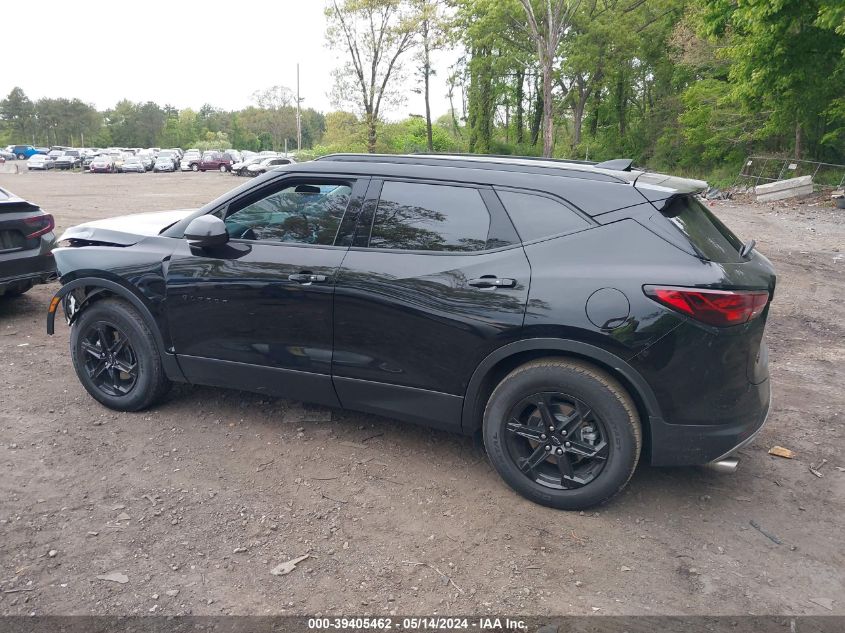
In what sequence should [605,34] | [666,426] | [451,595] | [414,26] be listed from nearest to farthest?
1. [451,595]
2. [666,426]
3. [605,34]
4. [414,26]

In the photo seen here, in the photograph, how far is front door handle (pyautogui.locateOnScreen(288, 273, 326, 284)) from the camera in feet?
12.1

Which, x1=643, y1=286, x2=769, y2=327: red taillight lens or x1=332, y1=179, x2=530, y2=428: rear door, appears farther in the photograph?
x1=332, y1=179, x2=530, y2=428: rear door

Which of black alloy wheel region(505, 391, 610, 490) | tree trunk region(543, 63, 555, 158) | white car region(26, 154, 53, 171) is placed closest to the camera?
black alloy wheel region(505, 391, 610, 490)

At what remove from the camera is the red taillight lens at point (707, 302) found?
118 inches

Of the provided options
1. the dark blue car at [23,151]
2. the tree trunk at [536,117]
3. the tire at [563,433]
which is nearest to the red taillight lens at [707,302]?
the tire at [563,433]

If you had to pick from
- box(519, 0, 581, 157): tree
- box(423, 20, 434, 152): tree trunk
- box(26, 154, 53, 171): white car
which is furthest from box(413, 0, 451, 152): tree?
box(26, 154, 53, 171): white car

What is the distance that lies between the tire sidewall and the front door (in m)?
0.28

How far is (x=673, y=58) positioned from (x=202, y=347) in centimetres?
4044

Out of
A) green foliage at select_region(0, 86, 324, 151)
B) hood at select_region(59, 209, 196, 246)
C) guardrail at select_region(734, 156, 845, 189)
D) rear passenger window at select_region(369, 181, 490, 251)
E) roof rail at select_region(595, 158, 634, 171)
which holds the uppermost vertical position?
green foliage at select_region(0, 86, 324, 151)

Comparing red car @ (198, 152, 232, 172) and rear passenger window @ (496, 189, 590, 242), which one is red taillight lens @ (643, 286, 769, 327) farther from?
red car @ (198, 152, 232, 172)

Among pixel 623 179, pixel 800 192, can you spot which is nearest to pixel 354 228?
pixel 623 179

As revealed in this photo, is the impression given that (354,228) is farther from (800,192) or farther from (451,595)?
(800,192)

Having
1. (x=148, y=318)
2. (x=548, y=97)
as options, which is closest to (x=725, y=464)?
(x=148, y=318)

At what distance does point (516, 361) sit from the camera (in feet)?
11.2
